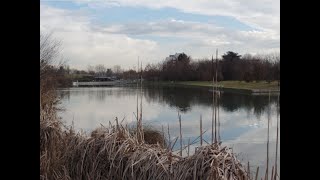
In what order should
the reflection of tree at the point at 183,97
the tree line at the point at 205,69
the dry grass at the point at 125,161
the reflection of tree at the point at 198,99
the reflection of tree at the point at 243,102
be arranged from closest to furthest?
the dry grass at the point at 125,161
the tree line at the point at 205,69
the reflection of tree at the point at 243,102
the reflection of tree at the point at 198,99
the reflection of tree at the point at 183,97

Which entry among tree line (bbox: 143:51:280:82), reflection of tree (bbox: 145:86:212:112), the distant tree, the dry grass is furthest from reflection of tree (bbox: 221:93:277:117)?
the dry grass

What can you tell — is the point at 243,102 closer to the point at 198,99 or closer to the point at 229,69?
the point at 198,99

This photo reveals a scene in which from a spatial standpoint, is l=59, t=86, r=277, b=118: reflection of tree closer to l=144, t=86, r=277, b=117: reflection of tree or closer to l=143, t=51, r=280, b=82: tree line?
l=144, t=86, r=277, b=117: reflection of tree

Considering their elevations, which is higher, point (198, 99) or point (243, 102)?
point (198, 99)

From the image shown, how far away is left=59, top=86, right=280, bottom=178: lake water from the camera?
5160mm

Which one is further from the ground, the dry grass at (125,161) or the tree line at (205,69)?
the tree line at (205,69)

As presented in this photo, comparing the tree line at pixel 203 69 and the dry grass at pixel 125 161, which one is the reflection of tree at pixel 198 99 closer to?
the tree line at pixel 203 69

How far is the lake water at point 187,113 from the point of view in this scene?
516cm

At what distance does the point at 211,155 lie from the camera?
87.4 inches

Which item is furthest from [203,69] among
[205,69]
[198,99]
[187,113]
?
[198,99]

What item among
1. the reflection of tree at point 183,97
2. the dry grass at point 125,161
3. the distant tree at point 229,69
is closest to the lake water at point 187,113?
the reflection of tree at point 183,97

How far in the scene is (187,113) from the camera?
32.8ft
